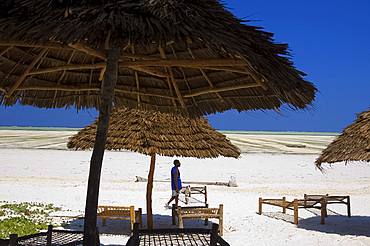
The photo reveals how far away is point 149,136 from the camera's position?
6902 millimetres

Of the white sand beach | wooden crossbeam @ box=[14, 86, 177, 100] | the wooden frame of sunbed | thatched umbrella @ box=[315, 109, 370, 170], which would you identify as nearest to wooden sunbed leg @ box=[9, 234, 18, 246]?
wooden crossbeam @ box=[14, 86, 177, 100]

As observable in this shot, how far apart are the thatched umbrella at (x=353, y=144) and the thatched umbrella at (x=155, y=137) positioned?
2.11 metres

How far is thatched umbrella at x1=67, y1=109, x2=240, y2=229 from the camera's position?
22.5 feet

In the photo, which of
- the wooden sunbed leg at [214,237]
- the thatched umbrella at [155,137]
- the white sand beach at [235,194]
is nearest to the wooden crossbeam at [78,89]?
the thatched umbrella at [155,137]

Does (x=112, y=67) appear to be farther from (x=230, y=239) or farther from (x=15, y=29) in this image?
(x=230, y=239)

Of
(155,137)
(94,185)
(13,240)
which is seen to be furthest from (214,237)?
(155,137)

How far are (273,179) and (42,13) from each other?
16.1 metres

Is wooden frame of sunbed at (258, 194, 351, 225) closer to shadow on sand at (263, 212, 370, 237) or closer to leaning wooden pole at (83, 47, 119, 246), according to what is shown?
shadow on sand at (263, 212, 370, 237)

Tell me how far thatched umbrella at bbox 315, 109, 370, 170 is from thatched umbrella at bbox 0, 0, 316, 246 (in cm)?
346

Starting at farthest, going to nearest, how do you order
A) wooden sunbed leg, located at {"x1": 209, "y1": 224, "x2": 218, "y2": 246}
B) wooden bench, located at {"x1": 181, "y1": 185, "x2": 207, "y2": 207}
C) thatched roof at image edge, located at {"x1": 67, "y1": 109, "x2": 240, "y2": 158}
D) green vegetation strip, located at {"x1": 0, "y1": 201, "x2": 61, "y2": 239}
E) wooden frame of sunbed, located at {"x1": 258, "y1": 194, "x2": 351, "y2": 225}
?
wooden bench, located at {"x1": 181, "y1": 185, "x2": 207, "y2": 207}, wooden frame of sunbed, located at {"x1": 258, "y1": 194, "x2": 351, "y2": 225}, thatched roof at image edge, located at {"x1": 67, "y1": 109, "x2": 240, "y2": 158}, green vegetation strip, located at {"x1": 0, "y1": 201, "x2": 61, "y2": 239}, wooden sunbed leg, located at {"x1": 209, "y1": 224, "x2": 218, "y2": 246}

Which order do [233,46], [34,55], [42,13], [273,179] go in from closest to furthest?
[233,46]
[42,13]
[34,55]
[273,179]

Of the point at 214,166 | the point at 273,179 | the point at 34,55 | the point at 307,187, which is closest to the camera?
the point at 34,55

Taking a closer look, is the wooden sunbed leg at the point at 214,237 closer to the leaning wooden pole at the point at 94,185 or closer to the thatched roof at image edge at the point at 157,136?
the leaning wooden pole at the point at 94,185

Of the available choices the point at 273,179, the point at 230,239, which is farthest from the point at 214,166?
the point at 230,239
